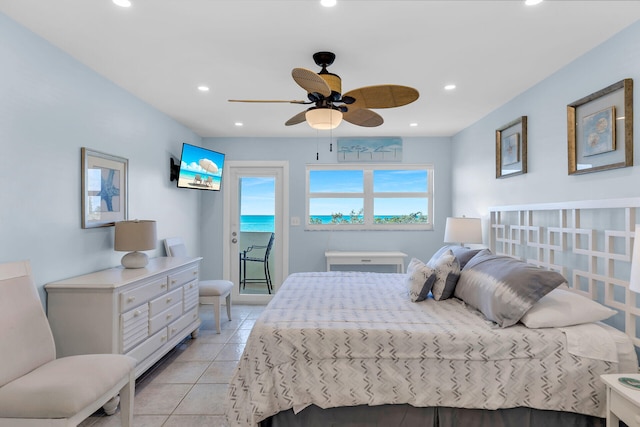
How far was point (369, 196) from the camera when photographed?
521 cm

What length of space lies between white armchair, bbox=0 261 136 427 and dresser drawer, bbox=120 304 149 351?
0.42 meters

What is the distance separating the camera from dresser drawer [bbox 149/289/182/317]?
2.82 metres

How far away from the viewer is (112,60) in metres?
2.60

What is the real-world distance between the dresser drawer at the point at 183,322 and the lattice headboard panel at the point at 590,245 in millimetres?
3189

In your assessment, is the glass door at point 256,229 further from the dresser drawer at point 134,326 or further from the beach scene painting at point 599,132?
the beach scene painting at point 599,132

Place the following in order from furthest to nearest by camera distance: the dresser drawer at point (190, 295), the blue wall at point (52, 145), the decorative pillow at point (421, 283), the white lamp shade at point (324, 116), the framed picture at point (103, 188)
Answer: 1. the dresser drawer at point (190, 295)
2. the framed picture at point (103, 188)
3. the decorative pillow at point (421, 283)
4. the white lamp shade at point (324, 116)
5. the blue wall at point (52, 145)

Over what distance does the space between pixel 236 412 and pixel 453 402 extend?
1.16 m

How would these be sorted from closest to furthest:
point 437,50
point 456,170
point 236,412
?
1. point 236,412
2. point 437,50
3. point 456,170

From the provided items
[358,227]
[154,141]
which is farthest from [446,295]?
[154,141]

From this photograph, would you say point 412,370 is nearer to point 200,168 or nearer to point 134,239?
point 134,239

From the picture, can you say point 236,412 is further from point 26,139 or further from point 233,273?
point 233,273

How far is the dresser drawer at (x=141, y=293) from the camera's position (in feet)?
7.94

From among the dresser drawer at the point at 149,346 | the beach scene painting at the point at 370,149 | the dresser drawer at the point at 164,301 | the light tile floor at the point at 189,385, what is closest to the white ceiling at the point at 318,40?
the beach scene painting at the point at 370,149

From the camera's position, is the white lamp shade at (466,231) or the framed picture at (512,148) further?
the white lamp shade at (466,231)
